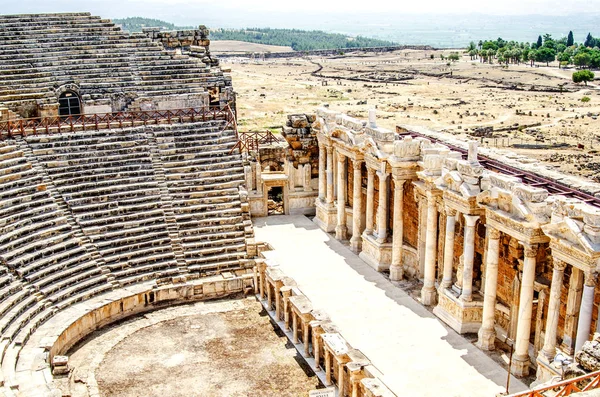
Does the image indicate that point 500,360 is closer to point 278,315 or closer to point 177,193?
point 278,315

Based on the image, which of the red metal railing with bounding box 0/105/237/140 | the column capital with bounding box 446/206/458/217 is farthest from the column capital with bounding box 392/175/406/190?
the red metal railing with bounding box 0/105/237/140

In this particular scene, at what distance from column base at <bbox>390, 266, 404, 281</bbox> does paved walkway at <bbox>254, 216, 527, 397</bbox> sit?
0.99 ft

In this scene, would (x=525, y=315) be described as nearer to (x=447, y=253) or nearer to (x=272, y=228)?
(x=447, y=253)

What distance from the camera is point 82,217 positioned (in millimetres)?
25281

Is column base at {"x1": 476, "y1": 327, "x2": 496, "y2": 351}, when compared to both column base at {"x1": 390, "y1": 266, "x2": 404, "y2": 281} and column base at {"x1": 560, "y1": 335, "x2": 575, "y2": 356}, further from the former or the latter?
column base at {"x1": 390, "y1": 266, "x2": 404, "y2": 281}

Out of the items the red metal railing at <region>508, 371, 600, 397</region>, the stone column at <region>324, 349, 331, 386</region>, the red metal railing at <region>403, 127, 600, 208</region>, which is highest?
the red metal railing at <region>403, 127, 600, 208</region>

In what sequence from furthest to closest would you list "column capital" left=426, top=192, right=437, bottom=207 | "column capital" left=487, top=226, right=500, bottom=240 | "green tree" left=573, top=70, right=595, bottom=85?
"green tree" left=573, top=70, right=595, bottom=85
"column capital" left=426, top=192, right=437, bottom=207
"column capital" left=487, top=226, right=500, bottom=240

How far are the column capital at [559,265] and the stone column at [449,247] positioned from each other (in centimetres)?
418

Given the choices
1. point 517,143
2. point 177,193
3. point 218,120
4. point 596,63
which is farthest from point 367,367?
point 596,63

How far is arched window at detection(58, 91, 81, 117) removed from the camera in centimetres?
3166

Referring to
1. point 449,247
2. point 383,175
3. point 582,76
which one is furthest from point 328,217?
point 582,76

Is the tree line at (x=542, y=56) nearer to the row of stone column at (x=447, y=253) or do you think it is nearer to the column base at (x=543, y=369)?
the row of stone column at (x=447, y=253)

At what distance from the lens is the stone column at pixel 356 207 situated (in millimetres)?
26500

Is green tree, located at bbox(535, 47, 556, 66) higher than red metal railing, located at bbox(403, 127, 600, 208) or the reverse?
the reverse
